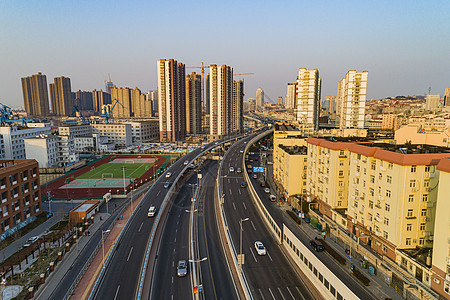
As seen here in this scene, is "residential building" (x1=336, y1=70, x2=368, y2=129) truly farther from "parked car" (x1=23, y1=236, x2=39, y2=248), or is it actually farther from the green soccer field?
"parked car" (x1=23, y1=236, x2=39, y2=248)

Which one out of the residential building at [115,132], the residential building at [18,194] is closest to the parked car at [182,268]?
the residential building at [18,194]

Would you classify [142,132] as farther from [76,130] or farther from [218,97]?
[218,97]

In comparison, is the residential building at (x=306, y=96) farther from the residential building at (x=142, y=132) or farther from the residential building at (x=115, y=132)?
the residential building at (x=142, y=132)

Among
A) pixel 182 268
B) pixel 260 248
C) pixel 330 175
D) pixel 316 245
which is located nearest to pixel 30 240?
pixel 182 268

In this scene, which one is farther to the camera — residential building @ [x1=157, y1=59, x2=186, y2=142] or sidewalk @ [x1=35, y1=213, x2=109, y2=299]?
residential building @ [x1=157, y1=59, x2=186, y2=142]

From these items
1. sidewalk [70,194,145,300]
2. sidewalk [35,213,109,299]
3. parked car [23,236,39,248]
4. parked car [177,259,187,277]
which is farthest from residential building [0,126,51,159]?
parked car [177,259,187,277]
